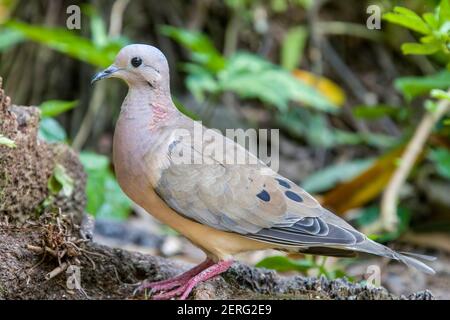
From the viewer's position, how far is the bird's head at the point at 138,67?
129 inches

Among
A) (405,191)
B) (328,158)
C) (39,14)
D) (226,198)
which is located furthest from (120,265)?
(328,158)

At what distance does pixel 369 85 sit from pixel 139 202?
5.78 m

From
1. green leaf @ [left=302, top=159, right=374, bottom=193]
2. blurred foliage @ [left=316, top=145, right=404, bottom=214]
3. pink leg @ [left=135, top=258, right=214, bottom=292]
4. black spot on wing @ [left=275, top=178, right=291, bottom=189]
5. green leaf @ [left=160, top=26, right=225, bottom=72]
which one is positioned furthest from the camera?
green leaf @ [left=302, top=159, right=374, bottom=193]

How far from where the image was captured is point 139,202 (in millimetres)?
3219

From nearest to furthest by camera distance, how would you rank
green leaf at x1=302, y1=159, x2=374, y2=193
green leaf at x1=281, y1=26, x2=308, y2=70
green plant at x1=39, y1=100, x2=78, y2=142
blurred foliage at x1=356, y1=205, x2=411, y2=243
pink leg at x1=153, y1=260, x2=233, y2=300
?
pink leg at x1=153, y1=260, x2=233, y2=300
green plant at x1=39, y1=100, x2=78, y2=142
blurred foliage at x1=356, y1=205, x2=411, y2=243
green leaf at x1=302, y1=159, x2=374, y2=193
green leaf at x1=281, y1=26, x2=308, y2=70

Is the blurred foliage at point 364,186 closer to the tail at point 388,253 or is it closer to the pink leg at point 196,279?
the tail at point 388,253

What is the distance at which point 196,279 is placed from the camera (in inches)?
125

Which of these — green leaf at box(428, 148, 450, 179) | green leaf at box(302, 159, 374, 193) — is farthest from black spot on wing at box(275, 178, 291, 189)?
green leaf at box(302, 159, 374, 193)

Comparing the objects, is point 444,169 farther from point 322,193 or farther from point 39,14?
point 39,14

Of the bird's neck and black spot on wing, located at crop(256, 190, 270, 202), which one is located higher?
the bird's neck

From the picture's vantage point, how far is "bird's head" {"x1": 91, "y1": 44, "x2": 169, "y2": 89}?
3.29 metres

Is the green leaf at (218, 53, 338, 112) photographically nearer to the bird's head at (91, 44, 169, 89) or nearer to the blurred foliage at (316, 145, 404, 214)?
the blurred foliage at (316, 145, 404, 214)
